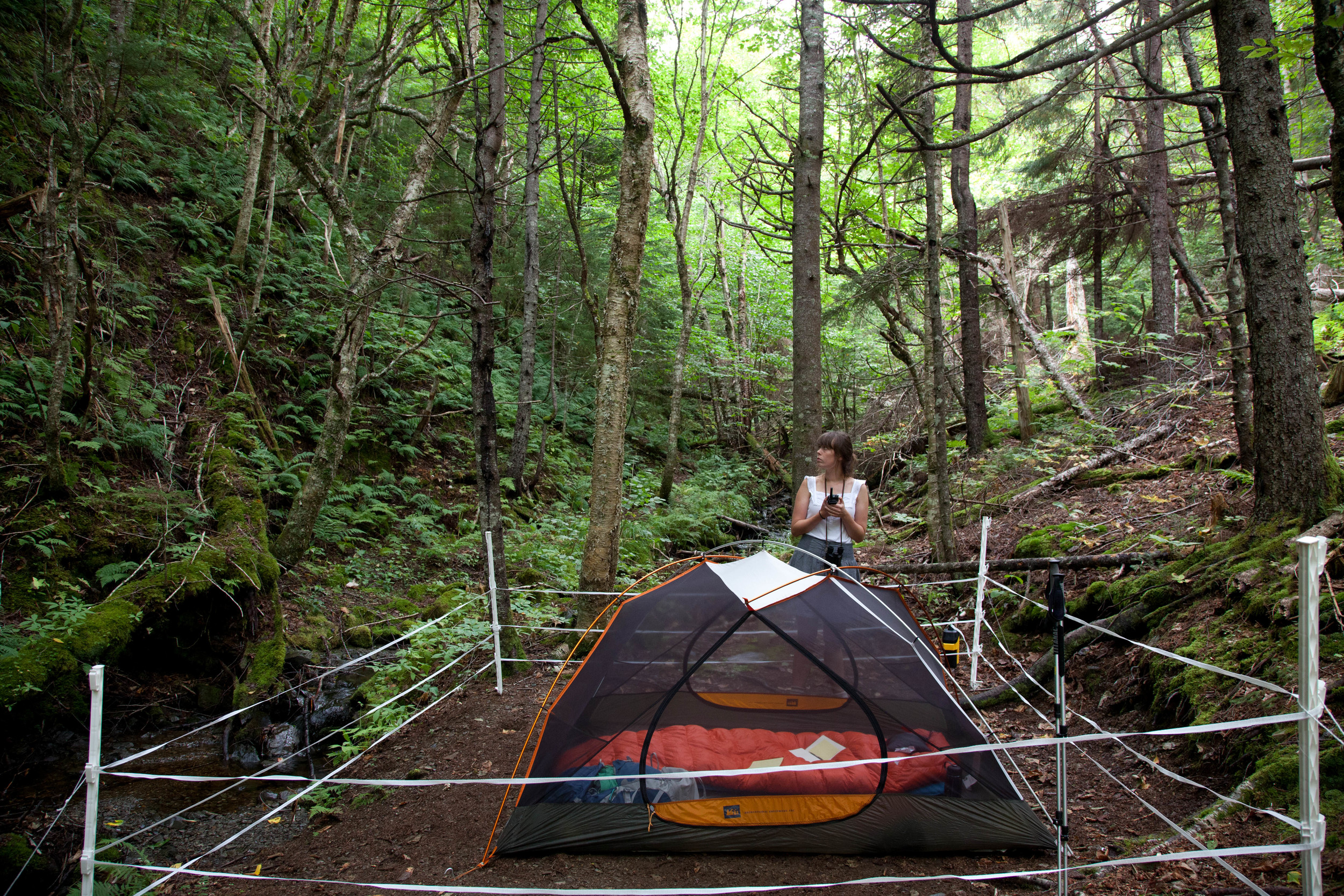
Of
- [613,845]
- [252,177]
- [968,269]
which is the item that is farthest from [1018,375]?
[252,177]

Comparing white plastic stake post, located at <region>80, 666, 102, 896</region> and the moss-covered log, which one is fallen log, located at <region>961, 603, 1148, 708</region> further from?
the moss-covered log

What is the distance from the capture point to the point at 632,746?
12.0ft

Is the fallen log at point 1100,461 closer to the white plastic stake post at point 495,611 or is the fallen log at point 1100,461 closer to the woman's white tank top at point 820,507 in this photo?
the woman's white tank top at point 820,507

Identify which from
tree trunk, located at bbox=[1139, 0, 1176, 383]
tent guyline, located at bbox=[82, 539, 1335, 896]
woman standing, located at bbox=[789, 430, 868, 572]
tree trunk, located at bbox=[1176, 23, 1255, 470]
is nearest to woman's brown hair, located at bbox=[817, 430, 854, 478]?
woman standing, located at bbox=[789, 430, 868, 572]

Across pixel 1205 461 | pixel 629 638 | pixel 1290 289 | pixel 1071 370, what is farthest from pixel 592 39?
pixel 1071 370

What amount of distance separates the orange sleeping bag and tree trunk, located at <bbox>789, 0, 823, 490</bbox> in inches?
134

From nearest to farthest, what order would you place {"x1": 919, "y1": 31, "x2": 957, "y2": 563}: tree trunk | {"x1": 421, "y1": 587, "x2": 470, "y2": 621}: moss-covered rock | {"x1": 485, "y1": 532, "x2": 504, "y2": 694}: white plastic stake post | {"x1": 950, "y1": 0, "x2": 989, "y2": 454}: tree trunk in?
{"x1": 485, "y1": 532, "x2": 504, "y2": 694}: white plastic stake post
{"x1": 919, "y1": 31, "x2": 957, "y2": 563}: tree trunk
{"x1": 421, "y1": 587, "x2": 470, "y2": 621}: moss-covered rock
{"x1": 950, "y1": 0, "x2": 989, "y2": 454}: tree trunk

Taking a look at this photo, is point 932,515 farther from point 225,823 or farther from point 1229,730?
point 225,823

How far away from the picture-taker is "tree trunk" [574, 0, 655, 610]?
5.60m

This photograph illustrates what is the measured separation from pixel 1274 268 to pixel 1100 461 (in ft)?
16.0

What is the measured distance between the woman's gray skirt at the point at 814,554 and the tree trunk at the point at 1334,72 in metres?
2.99

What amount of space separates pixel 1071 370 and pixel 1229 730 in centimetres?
1101

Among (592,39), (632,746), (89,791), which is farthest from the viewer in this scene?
(592,39)

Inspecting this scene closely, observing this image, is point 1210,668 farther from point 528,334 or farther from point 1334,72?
point 528,334
